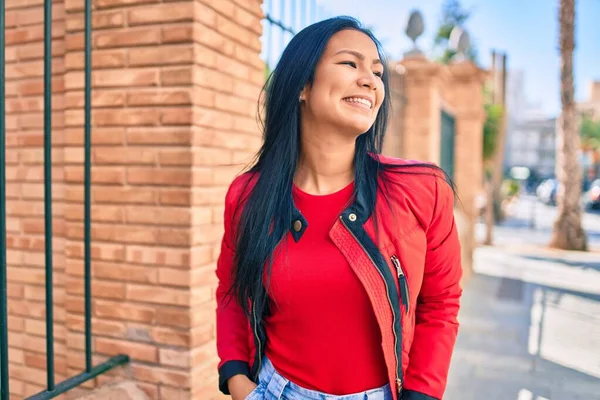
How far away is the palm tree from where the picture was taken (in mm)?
12898

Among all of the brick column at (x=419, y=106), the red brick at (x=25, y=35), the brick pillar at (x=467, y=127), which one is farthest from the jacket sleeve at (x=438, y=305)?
the brick pillar at (x=467, y=127)

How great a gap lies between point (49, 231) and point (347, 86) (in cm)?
130

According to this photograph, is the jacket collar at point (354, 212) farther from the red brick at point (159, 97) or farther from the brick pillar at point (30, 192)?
the brick pillar at point (30, 192)

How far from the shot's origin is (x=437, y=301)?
170 cm

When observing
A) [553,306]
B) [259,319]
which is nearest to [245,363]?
[259,319]

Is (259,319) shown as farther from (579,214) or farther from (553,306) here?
(579,214)

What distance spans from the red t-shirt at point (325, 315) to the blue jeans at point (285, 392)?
0.06ft

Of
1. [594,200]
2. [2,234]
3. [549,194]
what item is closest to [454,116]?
[2,234]

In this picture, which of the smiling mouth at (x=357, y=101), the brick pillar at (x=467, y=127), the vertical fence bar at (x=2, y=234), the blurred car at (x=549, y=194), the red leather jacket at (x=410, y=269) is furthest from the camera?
the blurred car at (x=549, y=194)

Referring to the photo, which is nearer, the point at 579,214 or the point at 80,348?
the point at 80,348

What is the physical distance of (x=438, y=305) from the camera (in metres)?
1.70

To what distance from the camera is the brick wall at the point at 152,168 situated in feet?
8.23

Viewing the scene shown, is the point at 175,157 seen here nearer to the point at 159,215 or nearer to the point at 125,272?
the point at 159,215

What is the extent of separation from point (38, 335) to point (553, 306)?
564 cm
